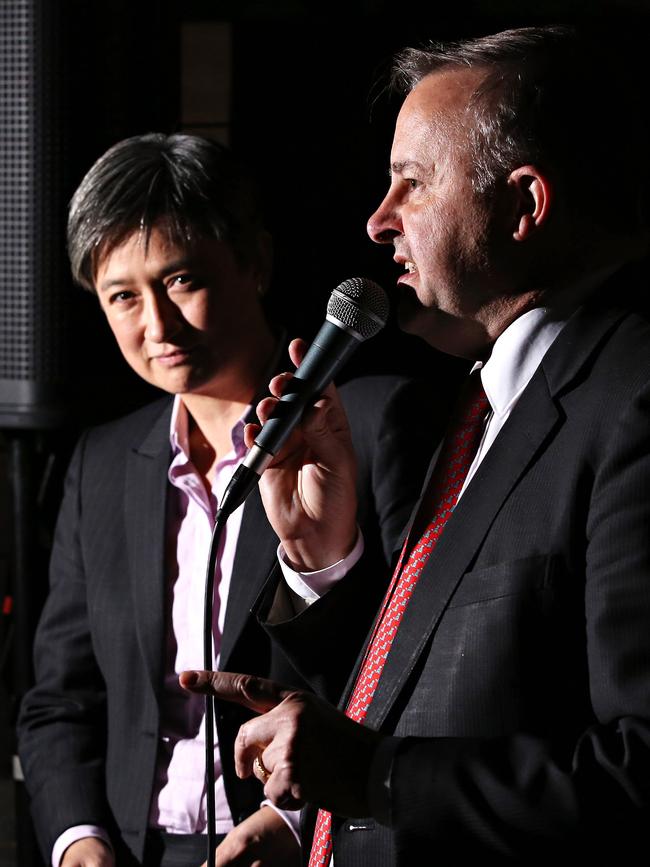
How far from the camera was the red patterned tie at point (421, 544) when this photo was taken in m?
1.27

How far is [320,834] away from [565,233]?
30.4 inches

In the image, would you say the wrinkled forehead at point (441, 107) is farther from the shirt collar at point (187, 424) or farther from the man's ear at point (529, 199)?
the shirt collar at point (187, 424)

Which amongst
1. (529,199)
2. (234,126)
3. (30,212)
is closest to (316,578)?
(529,199)

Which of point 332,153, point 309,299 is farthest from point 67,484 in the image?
point 332,153

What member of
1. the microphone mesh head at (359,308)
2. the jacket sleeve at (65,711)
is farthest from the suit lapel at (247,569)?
the microphone mesh head at (359,308)

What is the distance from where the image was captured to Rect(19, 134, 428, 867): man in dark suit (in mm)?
1780

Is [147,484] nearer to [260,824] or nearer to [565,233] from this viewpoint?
[260,824]

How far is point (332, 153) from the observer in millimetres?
2383

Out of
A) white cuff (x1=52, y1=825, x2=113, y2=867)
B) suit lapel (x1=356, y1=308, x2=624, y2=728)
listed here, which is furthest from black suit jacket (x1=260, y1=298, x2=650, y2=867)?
white cuff (x1=52, y1=825, x2=113, y2=867)

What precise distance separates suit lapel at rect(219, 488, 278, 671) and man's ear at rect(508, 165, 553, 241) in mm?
750

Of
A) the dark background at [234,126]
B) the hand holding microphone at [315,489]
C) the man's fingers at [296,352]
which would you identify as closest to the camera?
the man's fingers at [296,352]

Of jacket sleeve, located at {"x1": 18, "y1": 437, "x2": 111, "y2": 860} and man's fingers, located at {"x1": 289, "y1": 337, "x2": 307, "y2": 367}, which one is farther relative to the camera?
jacket sleeve, located at {"x1": 18, "y1": 437, "x2": 111, "y2": 860}

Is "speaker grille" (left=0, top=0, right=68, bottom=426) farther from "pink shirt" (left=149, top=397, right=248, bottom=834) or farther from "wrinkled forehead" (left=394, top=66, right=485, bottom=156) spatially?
"wrinkled forehead" (left=394, top=66, right=485, bottom=156)

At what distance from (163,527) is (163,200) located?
58 cm
